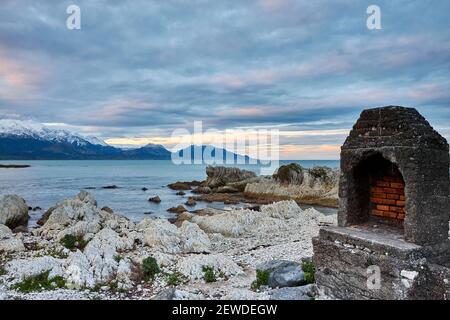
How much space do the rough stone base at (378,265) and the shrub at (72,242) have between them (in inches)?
506

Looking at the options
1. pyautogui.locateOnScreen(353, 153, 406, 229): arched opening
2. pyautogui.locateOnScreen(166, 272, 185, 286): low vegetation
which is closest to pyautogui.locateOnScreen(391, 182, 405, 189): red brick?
pyautogui.locateOnScreen(353, 153, 406, 229): arched opening

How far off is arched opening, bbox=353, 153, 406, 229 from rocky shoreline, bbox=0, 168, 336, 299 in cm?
250

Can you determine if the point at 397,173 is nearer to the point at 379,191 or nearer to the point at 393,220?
the point at 379,191

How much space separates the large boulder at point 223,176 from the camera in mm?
64688

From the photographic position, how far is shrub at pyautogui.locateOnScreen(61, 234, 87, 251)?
57.8ft

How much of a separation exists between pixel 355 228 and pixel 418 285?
87.0 inches

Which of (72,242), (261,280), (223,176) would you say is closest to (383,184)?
(261,280)

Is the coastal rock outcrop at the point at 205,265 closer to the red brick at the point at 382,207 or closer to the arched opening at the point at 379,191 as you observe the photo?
the arched opening at the point at 379,191

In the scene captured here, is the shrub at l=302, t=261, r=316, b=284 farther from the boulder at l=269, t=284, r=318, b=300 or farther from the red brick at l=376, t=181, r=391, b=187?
the red brick at l=376, t=181, r=391, b=187

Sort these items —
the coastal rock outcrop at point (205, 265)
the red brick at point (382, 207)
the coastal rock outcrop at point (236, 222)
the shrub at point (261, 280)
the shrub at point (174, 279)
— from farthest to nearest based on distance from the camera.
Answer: the coastal rock outcrop at point (236, 222) → the coastal rock outcrop at point (205, 265) → the shrub at point (174, 279) → the shrub at point (261, 280) → the red brick at point (382, 207)

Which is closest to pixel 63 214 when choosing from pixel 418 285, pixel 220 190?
pixel 418 285

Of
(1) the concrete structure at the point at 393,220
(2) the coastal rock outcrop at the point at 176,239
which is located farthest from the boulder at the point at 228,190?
(1) the concrete structure at the point at 393,220

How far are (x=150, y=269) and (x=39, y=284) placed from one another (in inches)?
136
